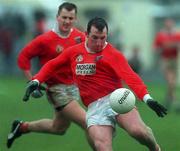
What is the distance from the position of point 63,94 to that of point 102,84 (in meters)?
2.06

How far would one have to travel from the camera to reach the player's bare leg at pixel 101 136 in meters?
12.7

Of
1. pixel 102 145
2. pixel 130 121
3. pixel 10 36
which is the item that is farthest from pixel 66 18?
pixel 10 36

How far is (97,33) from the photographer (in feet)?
42.7

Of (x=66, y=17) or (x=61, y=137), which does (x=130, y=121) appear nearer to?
(x=66, y=17)

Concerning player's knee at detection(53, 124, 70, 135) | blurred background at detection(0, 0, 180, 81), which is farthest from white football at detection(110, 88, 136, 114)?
blurred background at detection(0, 0, 180, 81)

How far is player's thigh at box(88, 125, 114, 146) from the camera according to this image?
12.7 m

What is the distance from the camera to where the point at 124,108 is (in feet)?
41.7

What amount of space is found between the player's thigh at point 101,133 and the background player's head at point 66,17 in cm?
240

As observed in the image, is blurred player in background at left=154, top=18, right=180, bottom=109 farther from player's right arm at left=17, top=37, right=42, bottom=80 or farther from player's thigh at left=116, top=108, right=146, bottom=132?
player's thigh at left=116, top=108, right=146, bottom=132

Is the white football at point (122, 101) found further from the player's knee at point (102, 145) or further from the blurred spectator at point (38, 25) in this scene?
the blurred spectator at point (38, 25)

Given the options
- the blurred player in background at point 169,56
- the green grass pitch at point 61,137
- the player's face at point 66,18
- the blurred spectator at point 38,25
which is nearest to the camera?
the player's face at point 66,18

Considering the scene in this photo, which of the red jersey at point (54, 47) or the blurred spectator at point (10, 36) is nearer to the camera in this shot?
the red jersey at point (54, 47)

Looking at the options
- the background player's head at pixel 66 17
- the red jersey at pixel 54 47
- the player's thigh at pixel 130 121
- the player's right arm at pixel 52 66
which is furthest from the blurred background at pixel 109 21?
the player's thigh at pixel 130 121

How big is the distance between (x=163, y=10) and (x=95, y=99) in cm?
3346
